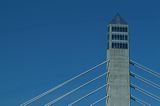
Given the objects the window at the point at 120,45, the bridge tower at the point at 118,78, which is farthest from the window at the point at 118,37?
the bridge tower at the point at 118,78

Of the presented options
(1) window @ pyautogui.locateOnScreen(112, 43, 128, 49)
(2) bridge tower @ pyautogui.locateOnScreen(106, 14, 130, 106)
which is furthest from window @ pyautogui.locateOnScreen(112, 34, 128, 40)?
(2) bridge tower @ pyautogui.locateOnScreen(106, 14, 130, 106)

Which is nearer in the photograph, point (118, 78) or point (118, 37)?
point (118, 78)

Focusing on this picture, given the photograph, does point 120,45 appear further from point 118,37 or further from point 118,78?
point 118,78

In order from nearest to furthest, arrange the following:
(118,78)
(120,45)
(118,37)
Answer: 1. (118,78)
2. (120,45)
3. (118,37)

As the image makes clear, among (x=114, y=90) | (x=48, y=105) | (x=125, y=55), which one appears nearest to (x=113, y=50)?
(x=125, y=55)

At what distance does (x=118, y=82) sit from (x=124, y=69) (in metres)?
3.13

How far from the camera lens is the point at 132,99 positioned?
82.1 m

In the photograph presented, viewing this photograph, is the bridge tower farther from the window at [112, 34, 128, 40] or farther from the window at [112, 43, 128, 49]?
the window at [112, 34, 128, 40]

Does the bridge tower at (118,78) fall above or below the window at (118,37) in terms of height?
below

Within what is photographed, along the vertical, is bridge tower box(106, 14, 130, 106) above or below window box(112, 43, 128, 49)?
below

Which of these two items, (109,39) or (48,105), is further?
(109,39)

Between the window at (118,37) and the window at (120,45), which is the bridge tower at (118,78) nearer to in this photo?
the window at (120,45)

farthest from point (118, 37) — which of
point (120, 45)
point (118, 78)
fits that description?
point (118, 78)

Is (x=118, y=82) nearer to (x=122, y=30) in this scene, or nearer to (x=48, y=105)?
(x=122, y=30)
